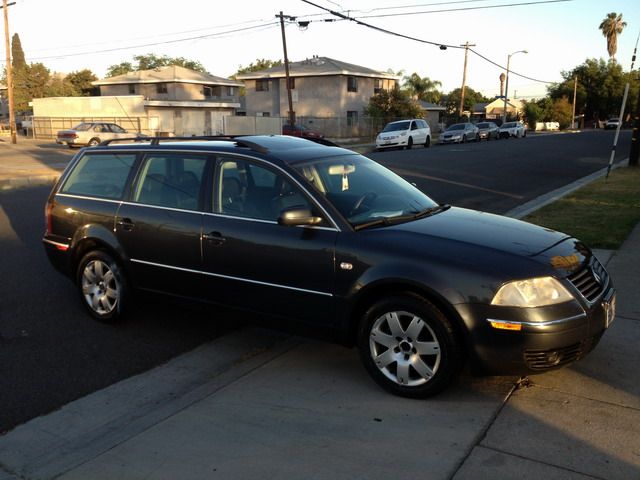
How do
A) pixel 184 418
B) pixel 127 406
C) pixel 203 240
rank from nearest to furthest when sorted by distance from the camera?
1. pixel 184 418
2. pixel 127 406
3. pixel 203 240

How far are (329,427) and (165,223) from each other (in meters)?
2.30

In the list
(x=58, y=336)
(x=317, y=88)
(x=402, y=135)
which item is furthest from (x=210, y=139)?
(x=317, y=88)

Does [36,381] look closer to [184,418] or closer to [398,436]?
[184,418]

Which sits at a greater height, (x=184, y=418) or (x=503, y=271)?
(x=503, y=271)

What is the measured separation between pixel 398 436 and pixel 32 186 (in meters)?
15.9

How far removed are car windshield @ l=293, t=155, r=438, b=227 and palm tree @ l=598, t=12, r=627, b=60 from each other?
99.2 metres

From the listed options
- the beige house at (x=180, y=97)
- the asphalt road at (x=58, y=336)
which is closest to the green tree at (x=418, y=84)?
the beige house at (x=180, y=97)

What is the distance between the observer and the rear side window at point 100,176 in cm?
564

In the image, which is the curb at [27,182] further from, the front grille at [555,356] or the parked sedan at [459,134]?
the parked sedan at [459,134]

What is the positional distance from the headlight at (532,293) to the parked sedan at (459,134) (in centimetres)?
3976

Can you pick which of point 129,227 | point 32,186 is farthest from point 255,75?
point 129,227

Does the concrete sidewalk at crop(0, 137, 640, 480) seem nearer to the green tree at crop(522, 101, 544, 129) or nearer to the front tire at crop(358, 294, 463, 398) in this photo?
the front tire at crop(358, 294, 463, 398)

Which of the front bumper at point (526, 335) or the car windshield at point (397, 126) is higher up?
the car windshield at point (397, 126)

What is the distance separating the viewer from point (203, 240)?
490 centimetres
